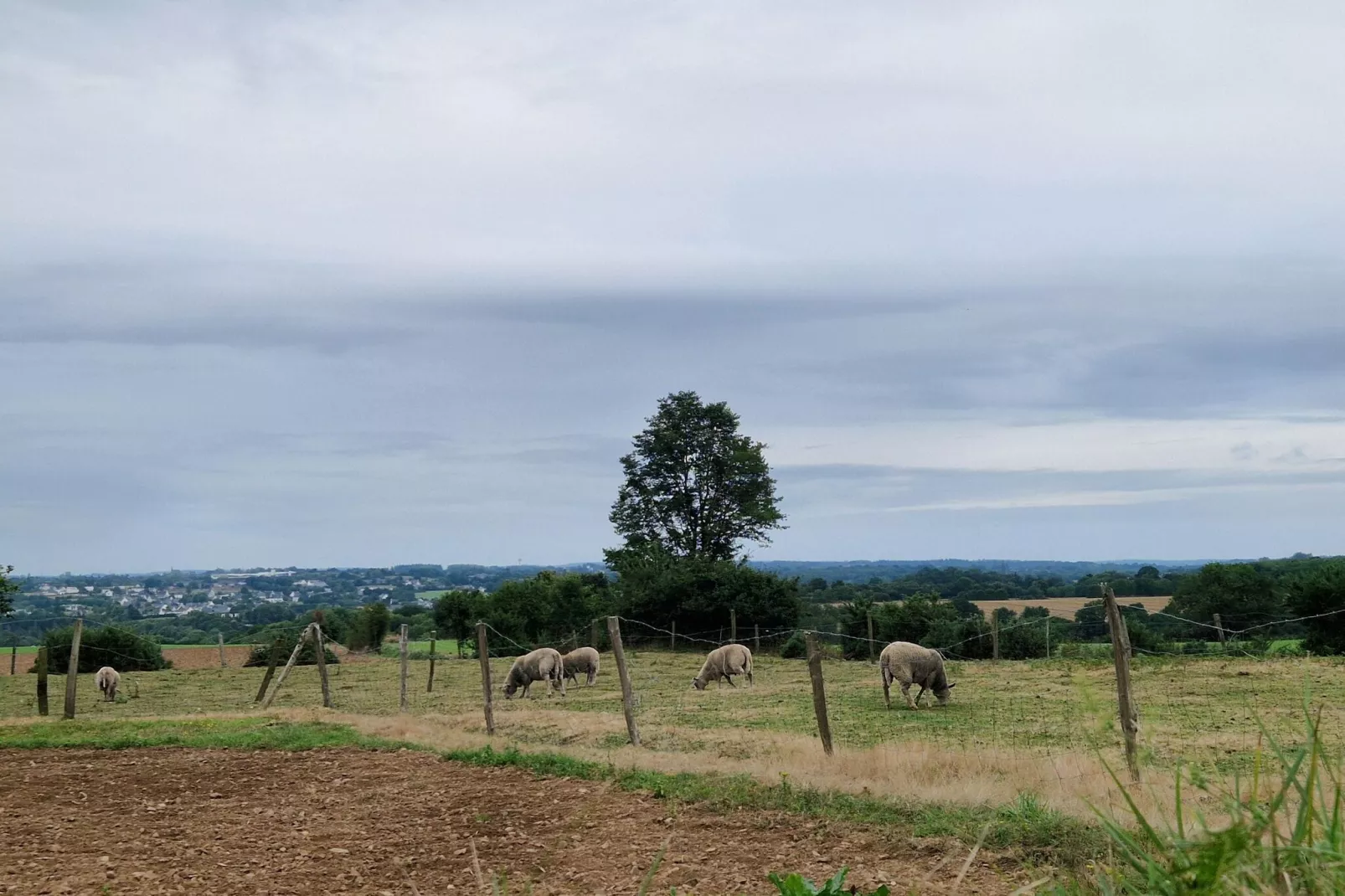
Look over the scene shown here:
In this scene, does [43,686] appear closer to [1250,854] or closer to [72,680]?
[72,680]

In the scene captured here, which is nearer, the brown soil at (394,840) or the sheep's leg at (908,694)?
the brown soil at (394,840)

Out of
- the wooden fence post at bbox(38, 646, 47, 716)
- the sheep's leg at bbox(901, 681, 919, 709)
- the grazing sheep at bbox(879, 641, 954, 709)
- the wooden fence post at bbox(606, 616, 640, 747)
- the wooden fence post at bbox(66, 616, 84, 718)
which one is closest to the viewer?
the wooden fence post at bbox(606, 616, 640, 747)

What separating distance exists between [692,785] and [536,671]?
15862 mm

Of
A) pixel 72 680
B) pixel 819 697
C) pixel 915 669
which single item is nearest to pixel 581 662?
pixel 915 669

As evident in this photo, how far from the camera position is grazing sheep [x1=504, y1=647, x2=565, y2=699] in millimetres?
25812

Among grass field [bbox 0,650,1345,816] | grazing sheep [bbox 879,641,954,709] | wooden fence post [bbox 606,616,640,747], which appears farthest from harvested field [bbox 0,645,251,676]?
wooden fence post [bbox 606,616,640,747]

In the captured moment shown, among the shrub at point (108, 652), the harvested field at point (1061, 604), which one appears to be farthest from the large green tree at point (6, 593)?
the harvested field at point (1061, 604)

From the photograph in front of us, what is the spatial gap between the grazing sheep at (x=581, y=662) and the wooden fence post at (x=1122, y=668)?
18.2 m

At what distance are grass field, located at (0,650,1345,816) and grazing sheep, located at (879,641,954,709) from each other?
48 cm

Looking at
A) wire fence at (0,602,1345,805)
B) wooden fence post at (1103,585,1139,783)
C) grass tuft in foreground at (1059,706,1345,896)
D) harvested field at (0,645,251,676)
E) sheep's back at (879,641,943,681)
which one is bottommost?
harvested field at (0,645,251,676)

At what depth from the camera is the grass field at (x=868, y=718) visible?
33.2ft

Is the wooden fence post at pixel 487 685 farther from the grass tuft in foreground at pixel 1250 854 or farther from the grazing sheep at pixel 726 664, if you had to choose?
the grass tuft in foreground at pixel 1250 854

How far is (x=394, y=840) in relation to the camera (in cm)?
909

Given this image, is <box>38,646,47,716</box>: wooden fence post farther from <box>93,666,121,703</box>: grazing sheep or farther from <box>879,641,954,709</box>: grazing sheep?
<box>879,641,954,709</box>: grazing sheep
